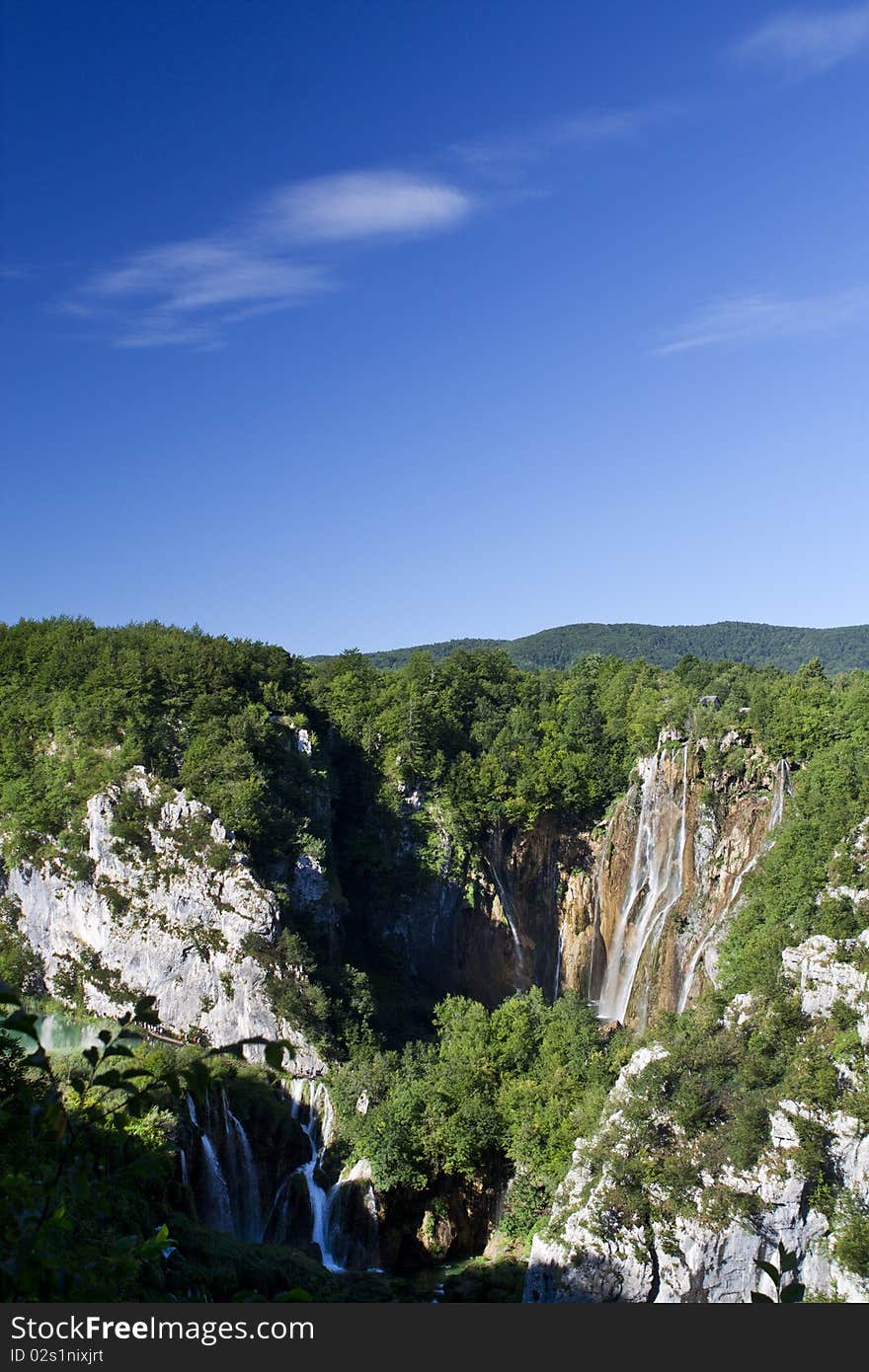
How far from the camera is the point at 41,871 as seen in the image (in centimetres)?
3659

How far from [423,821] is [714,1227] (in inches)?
917

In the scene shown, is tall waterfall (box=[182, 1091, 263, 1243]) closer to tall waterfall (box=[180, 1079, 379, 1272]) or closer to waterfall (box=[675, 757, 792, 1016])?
tall waterfall (box=[180, 1079, 379, 1272])

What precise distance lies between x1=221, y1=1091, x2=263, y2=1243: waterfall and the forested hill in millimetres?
72172

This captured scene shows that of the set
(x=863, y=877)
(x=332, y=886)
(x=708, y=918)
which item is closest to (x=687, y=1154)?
(x=863, y=877)

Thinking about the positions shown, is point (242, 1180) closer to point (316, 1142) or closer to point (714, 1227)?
point (316, 1142)

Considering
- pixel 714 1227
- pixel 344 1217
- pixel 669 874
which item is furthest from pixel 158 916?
pixel 714 1227

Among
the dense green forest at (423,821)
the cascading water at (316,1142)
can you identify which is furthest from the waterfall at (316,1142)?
the dense green forest at (423,821)

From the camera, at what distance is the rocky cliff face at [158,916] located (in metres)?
34.0

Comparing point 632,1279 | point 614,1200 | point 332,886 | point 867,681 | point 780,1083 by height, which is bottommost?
point 632,1279

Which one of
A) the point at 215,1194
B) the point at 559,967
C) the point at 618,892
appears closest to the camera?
the point at 215,1194

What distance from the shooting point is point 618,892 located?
4341 cm

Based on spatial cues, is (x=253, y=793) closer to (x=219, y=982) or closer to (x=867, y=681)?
(x=219, y=982)

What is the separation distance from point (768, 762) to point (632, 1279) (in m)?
22.7

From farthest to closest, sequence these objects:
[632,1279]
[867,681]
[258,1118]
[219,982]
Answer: [867,681] → [219,982] → [258,1118] → [632,1279]
